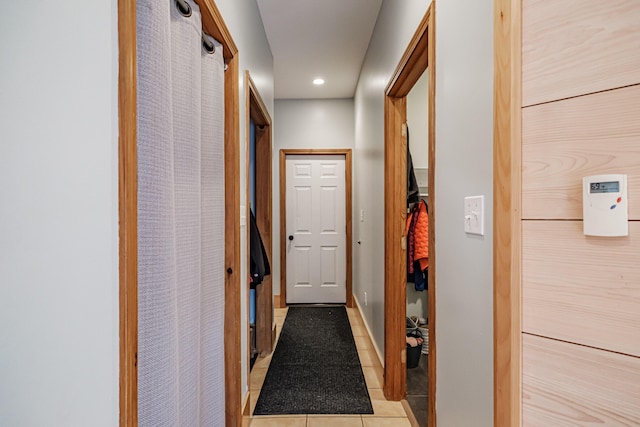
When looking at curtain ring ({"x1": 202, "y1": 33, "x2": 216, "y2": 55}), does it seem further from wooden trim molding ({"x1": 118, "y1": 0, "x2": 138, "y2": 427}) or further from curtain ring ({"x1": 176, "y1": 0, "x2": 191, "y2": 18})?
wooden trim molding ({"x1": 118, "y1": 0, "x2": 138, "y2": 427})

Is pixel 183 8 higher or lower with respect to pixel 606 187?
higher

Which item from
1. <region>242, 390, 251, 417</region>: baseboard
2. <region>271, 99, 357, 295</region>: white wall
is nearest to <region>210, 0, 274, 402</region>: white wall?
<region>242, 390, 251, 417</region>: baseboard

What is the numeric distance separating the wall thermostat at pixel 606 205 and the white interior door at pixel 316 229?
3.72 m

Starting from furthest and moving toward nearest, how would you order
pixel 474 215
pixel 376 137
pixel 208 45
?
pixel 376 137 < pixel 208 45 < pixel 474 215

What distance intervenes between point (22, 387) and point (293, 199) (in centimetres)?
382

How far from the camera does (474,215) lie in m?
1.03

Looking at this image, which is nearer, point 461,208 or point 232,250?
point 461,208

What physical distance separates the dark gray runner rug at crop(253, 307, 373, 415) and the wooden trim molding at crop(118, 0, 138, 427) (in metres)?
1.56

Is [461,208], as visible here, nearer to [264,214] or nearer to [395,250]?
[395,250]

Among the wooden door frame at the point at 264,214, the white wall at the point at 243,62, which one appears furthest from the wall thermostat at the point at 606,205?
the wooden door frame at the point at 264,214

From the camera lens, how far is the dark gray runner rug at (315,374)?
2.12m

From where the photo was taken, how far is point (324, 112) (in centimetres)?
440

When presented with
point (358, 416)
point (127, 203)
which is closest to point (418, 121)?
point (358, 416)

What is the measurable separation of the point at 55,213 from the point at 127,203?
13 centimetres
